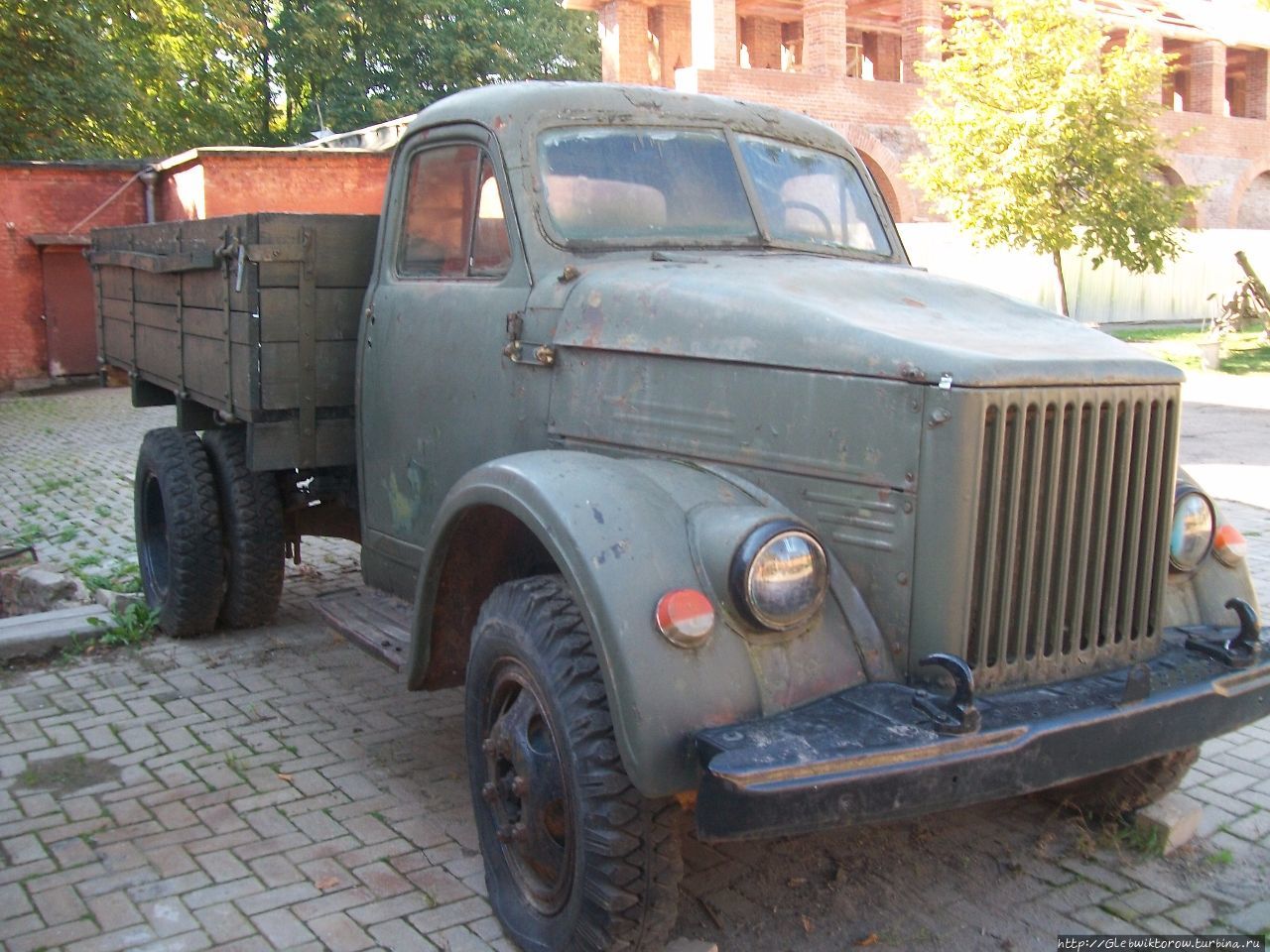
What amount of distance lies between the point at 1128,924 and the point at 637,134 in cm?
263

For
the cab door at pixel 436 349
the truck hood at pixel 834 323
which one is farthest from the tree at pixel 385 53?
the truck hood at pixel 834 323

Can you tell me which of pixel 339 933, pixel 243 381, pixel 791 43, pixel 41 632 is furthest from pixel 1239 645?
pixel 791 43

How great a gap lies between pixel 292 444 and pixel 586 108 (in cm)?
169

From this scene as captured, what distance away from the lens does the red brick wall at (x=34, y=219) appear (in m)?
17.8

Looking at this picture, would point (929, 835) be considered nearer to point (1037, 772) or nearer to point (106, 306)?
point (1037, 772)

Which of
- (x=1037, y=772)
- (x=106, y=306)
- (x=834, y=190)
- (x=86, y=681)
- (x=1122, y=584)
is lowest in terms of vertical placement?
(x=86, y=681)

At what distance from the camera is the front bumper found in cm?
244

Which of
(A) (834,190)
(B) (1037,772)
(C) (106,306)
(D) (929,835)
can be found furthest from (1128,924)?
(C) (106,306)

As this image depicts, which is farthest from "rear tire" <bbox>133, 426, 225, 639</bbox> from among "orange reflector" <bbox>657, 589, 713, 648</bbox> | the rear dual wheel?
"orange reflector" <bbox>657, 589, 713, 648</bbox>

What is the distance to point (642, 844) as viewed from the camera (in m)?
2.73

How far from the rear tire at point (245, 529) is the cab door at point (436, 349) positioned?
2.78 ft

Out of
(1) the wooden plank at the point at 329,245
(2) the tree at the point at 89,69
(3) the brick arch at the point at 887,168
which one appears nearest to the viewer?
→ (1) the wooden plank at the point at 329,245

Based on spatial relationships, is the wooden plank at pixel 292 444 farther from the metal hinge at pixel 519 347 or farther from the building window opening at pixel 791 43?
the building window opening at pixel 791 43

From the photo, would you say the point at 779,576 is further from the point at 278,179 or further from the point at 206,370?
the point at 278,179
